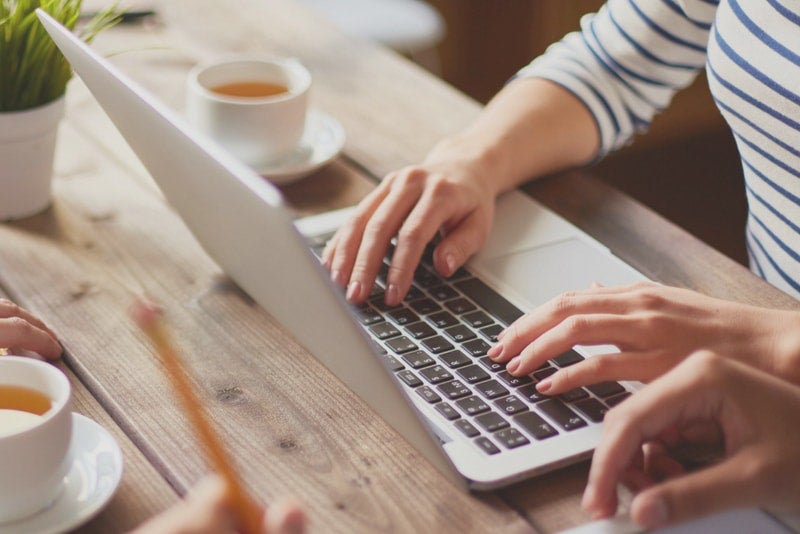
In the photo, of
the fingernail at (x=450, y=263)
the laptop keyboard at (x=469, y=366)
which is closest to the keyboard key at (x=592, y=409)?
the laptop keyboard at (x=469, y=366)

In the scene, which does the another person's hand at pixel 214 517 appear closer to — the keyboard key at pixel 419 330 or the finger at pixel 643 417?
the finger at pixel 643 417

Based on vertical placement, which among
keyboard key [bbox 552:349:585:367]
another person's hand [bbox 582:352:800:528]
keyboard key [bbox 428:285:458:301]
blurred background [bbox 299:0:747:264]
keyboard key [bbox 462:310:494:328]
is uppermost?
another person's hand [bbox 582:352:800:528]

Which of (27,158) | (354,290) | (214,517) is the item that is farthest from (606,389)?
(27,158)

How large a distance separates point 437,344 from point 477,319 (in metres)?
0.05

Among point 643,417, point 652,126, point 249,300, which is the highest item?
point 643,417

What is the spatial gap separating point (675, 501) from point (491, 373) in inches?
7.8

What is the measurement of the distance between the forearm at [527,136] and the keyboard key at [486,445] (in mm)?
367

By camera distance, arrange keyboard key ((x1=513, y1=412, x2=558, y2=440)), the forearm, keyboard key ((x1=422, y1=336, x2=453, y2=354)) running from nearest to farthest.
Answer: keyboard key ((x1=513, y1=412, x2=558, y2=440)), keyboard key ((x1=422, y1=336, x2=453, y2=354)), the forearm

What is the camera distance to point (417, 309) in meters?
0.88

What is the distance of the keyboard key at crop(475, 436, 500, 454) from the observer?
0.70 meters

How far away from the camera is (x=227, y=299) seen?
917 millimetres

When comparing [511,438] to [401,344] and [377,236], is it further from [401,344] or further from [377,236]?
[377,236]

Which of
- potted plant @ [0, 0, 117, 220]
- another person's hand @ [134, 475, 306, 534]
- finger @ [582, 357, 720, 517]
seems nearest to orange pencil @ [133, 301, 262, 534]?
another person's hand @ [134, 475, 306, 534]

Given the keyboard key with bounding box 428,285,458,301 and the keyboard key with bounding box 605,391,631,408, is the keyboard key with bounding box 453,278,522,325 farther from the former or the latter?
the keyboard key with bounding box 605,391,631,408
